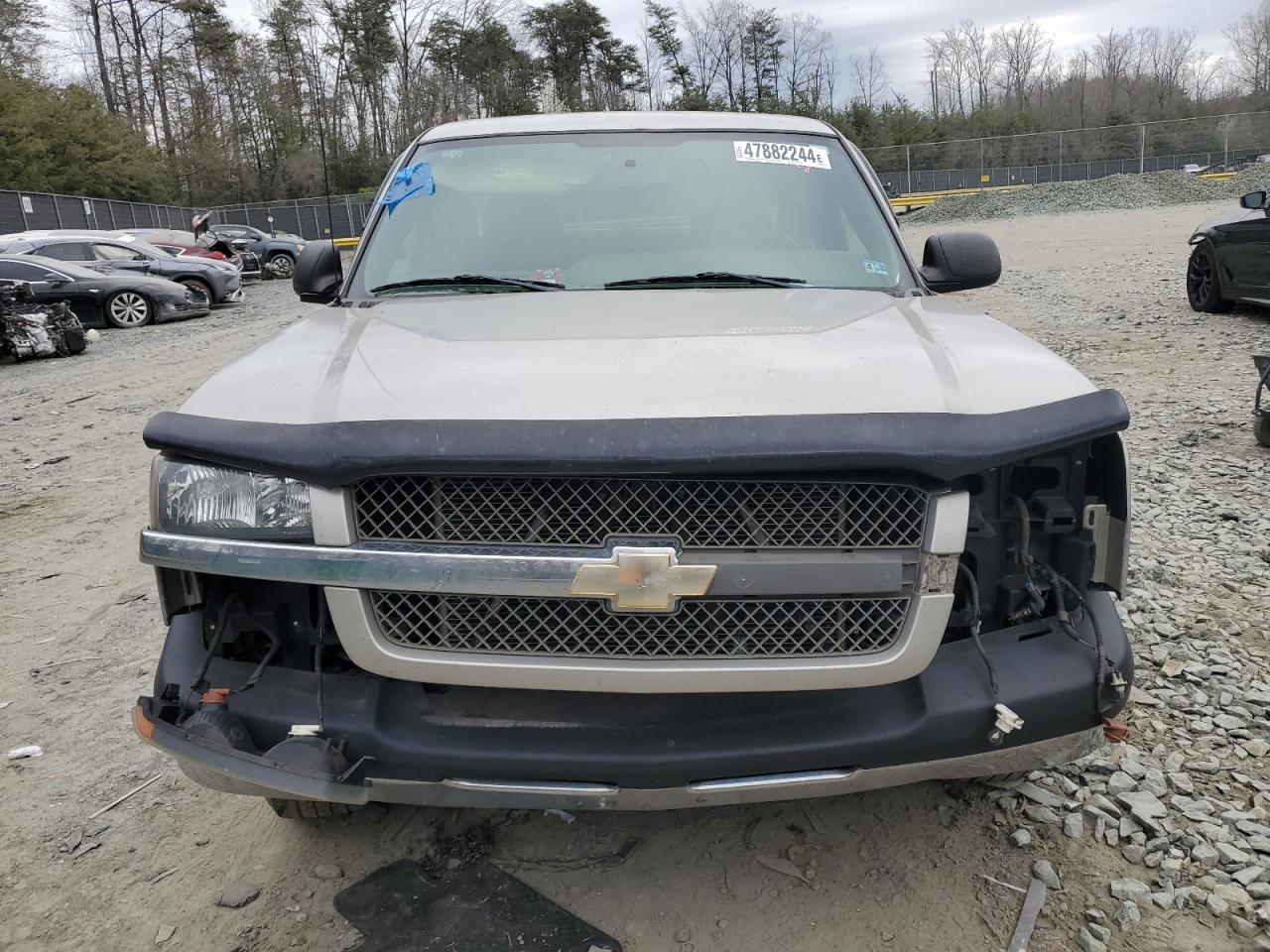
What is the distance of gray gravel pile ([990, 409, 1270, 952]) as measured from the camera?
91.7 inches

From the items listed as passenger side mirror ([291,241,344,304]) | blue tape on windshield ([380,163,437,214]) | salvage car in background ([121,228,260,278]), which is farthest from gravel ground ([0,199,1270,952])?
salvage car in background ([121,228,260,278])

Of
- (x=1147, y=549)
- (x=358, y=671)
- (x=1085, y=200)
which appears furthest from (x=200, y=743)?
(x=1085, y=200)

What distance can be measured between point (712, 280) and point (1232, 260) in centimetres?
932

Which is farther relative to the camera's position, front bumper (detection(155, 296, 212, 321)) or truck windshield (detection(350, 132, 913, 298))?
A: front bumper (detection(155, 296, 212, 321))

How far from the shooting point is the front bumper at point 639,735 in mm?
1974

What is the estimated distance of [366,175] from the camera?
55.3 m

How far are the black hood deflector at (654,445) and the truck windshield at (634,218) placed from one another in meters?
1.27

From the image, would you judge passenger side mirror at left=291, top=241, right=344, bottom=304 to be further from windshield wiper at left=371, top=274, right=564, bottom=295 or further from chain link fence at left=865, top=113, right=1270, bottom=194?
chain link fence at left=865, top=113, right=1270, bottom=194

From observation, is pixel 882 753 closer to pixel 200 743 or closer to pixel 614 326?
pixel 614 326

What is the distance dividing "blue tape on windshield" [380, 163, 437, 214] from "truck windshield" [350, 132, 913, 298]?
1cm

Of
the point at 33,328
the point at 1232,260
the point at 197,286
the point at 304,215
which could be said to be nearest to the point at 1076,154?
the point at 304,215

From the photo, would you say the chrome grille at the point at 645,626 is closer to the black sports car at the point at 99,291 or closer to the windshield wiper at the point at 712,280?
the windshield wiper at the point at 712,280

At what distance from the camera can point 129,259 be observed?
57.8ft

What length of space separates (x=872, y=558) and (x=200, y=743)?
55.1 inches
